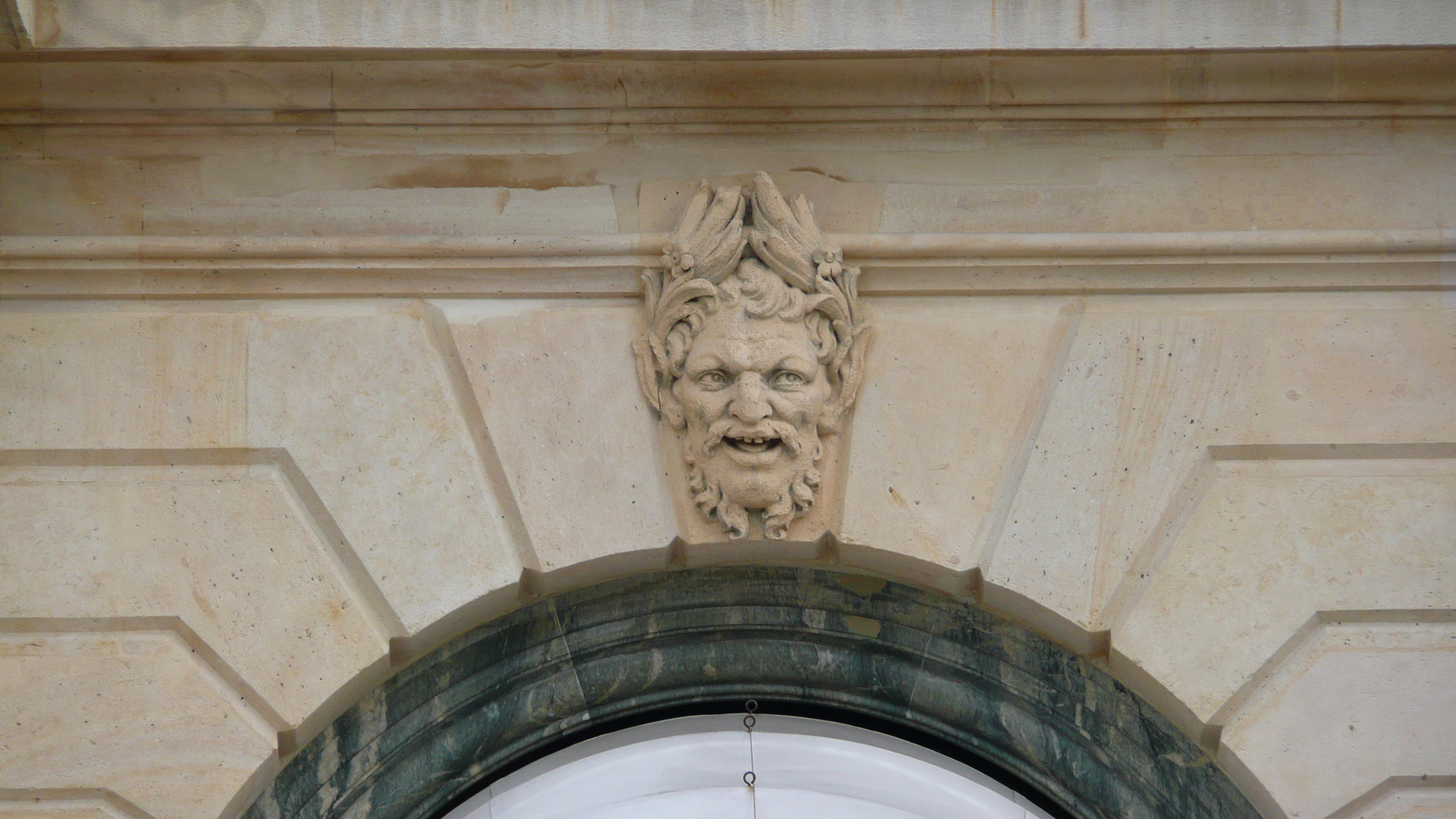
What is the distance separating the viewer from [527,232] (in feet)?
10.4

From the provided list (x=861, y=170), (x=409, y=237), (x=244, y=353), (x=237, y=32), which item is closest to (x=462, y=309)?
(x=409, y=237)

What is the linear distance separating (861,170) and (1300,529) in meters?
1.31

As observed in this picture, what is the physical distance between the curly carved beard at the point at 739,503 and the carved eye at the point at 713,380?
10cm

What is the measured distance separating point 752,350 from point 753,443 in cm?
21

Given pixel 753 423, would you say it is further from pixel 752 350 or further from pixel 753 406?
pixel 752 350

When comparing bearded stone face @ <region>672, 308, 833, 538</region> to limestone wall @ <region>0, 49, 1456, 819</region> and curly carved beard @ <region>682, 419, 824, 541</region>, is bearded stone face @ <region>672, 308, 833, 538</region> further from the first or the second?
limestone wall @ <region>0, 49, 1456, 819</region>

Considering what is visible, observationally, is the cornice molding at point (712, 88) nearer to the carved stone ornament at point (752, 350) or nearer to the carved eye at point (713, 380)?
the carved stone ornament at point (752, 350)

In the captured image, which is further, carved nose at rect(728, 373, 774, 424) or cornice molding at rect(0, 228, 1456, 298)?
cornice molding at rect(0, 228, 1456, 298)

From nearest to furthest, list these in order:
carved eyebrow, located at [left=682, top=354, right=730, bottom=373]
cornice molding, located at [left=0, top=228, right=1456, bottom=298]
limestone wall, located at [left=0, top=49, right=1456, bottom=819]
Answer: limestone wall, located at [left=0, top=49, right=1456, bottom=819], carved eyebrow, located at [left=682, top=354, right=730, bottom=373], cornice molding, located at [left=0, top=228, right=1456, bottom=298]

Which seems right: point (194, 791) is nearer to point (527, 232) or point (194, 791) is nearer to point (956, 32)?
point (527, 232)

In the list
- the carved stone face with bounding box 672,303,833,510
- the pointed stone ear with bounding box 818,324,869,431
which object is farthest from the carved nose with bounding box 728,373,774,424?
the pointed stone ear with bounding box 818,324,869,431

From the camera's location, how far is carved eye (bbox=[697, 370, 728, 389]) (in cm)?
299

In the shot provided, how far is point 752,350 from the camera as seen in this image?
2.97 m

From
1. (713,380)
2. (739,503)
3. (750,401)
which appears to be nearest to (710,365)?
(713,380)
